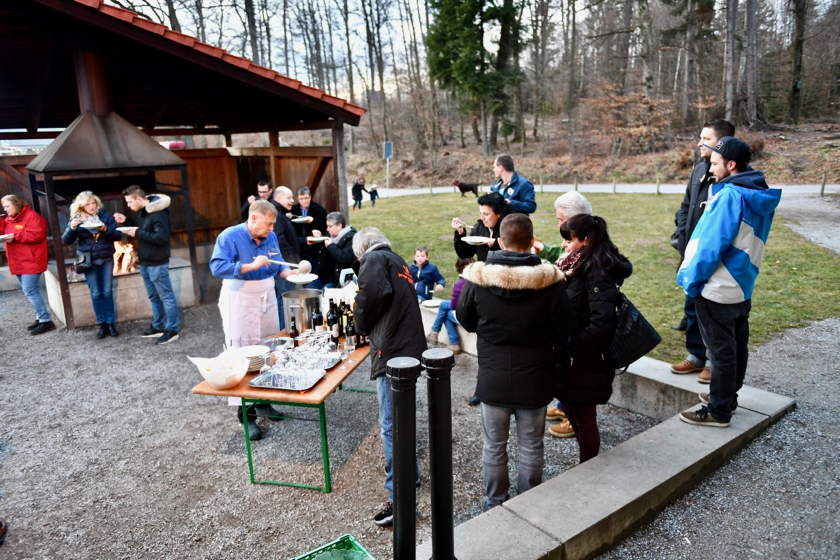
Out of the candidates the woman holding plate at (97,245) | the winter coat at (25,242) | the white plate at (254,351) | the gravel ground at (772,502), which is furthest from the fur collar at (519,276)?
the winter coat at (25,242)

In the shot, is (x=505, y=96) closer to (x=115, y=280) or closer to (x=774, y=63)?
(x=774, y=63)

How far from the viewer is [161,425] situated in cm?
513

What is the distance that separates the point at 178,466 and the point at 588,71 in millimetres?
39000

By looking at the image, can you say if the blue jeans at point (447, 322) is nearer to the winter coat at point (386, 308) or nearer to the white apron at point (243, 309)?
the white apron at point (243, 309)

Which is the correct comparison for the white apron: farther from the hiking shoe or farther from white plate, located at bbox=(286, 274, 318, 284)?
the hiking shoe

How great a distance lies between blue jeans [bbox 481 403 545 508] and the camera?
338cm

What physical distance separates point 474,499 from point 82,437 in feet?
11.7

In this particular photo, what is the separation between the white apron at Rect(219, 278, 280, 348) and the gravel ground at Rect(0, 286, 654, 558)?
862 millimetres

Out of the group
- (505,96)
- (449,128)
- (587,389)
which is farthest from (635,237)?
(449,128)

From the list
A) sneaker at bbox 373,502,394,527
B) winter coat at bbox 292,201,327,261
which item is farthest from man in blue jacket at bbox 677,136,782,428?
winter coat at bbox 292,201,327,261

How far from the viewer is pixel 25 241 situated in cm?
746

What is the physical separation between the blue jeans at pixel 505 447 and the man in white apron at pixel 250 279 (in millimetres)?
2022

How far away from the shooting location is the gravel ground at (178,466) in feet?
11.8

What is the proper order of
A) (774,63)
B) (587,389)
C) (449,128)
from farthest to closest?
(449,128)
(774,63)
(587,389)
